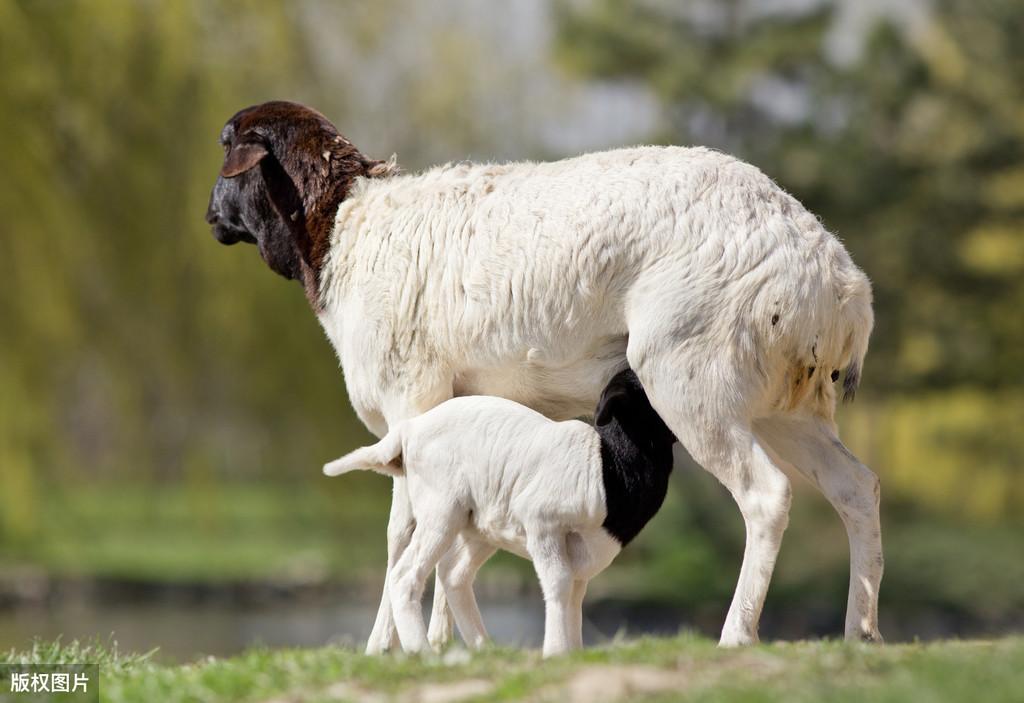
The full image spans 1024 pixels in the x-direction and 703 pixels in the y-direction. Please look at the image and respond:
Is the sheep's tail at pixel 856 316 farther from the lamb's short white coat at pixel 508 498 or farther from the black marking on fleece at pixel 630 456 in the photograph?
the lamb's short white coat at pixel 508 498

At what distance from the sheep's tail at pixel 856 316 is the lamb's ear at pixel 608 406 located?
Result: 0.91 m

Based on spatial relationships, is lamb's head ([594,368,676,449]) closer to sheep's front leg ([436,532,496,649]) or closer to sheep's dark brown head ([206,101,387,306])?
sheep's front leg ([436,532,496,649])

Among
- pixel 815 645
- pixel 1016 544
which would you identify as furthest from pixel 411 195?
pixel 1016 544

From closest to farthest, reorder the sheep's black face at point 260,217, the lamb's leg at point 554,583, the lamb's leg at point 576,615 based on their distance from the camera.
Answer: the lamb's leg at point 554,583 → the lamb's leg at point 576,615 → the sheep's black face at point 260,217

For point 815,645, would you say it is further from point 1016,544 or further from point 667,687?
point 1016,544

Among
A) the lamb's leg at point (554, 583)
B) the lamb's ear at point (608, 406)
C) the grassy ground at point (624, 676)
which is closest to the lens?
the grassy ground at point (624, 676)

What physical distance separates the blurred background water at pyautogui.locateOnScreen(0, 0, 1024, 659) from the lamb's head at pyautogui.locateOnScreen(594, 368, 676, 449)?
7.25 meters

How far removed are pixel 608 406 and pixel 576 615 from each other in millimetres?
824

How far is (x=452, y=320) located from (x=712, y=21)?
66.2 ft

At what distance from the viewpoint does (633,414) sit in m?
5.21

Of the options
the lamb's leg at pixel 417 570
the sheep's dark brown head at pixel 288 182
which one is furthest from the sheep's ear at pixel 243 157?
the lamb's leg at pixel 417 570

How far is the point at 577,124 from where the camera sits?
2433cm

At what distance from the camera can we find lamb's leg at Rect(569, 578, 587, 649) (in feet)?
16.3

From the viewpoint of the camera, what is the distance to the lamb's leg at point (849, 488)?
5277mm
